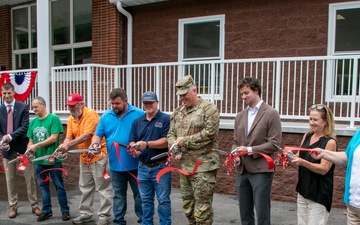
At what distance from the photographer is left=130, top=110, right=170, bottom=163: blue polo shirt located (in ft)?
14.6

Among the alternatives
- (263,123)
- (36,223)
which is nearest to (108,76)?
(36,223)

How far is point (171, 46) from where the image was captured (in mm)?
9469

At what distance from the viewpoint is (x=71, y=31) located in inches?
438

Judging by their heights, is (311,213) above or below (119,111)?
below

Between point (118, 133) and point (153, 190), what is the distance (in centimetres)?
87

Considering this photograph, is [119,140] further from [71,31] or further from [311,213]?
[71,31]

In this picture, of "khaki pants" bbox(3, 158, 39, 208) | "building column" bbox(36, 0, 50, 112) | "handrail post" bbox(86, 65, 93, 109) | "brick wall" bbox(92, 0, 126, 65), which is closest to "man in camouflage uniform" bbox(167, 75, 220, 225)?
"khaki pants" bbox(3, 158, 39, 208)

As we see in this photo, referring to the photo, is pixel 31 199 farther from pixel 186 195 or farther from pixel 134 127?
pixel 186 195

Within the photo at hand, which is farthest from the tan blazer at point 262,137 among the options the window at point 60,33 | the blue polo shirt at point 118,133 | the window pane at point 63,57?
the window pane at point 63,57

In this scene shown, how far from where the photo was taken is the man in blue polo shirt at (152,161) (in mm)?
4409

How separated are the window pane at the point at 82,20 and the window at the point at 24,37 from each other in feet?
6.66

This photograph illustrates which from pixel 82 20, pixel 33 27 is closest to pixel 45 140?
pixel 82 20

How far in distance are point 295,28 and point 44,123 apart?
546cm

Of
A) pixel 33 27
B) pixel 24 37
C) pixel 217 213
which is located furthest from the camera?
pixel 24 37
